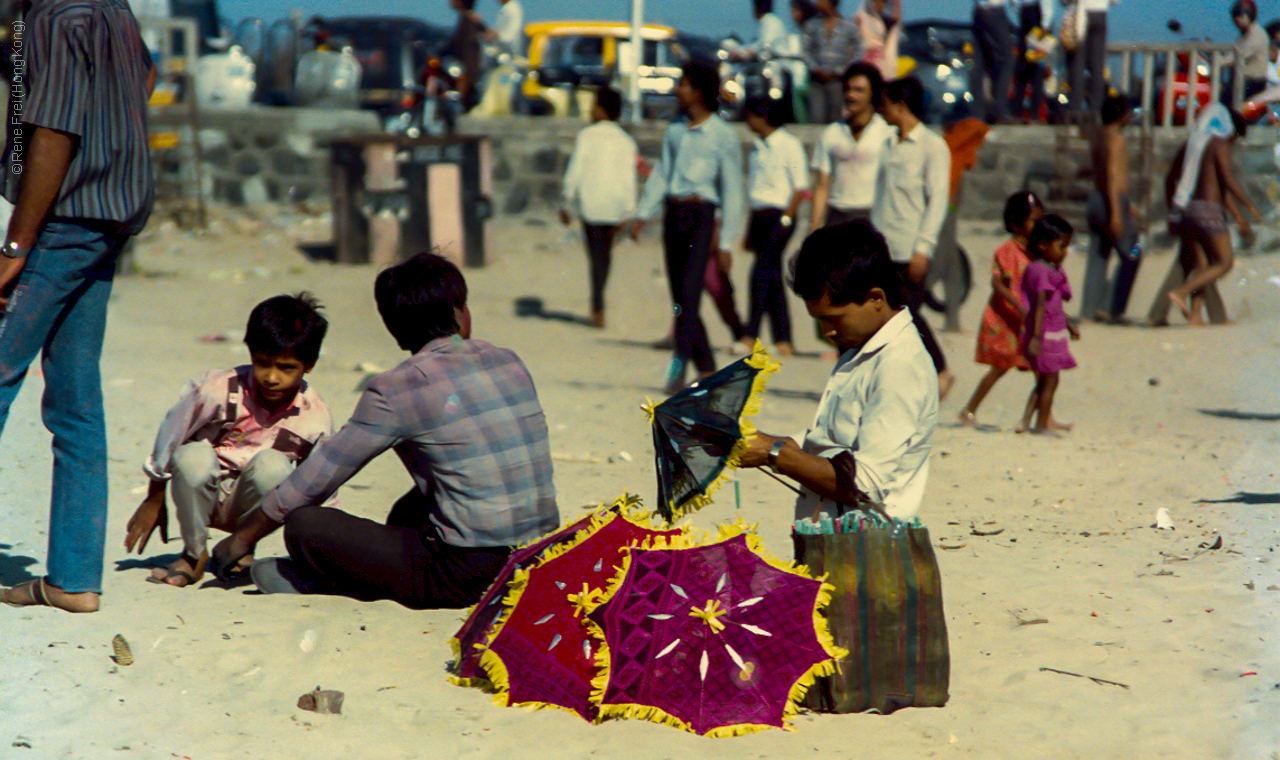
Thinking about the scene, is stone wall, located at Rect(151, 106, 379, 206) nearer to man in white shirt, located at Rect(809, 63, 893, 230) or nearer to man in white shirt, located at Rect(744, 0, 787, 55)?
man in white shirt, located at Rect(744, 0, 787, 55)

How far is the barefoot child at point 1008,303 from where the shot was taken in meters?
6.31

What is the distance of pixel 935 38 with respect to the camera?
57.5 feet

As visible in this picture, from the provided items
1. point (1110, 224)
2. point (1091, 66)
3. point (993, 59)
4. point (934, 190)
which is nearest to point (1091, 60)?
point (1091, 66)

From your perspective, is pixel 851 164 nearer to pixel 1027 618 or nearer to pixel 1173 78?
pixel 1027 618

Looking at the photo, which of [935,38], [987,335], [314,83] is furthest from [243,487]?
[935,38]

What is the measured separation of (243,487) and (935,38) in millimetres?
15495

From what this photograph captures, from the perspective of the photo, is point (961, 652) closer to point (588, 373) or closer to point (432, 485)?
point (432, 485)

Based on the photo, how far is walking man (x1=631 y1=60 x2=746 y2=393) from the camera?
7.04m

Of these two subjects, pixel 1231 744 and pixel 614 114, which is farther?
pixel 614 114

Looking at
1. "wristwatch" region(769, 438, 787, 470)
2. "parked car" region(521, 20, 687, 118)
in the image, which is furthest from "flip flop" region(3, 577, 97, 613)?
"parked car" region(521, 20, 687, 118)

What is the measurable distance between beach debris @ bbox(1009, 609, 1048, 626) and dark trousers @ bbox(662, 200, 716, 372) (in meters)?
3.55

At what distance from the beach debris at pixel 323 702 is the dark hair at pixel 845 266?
1.44m

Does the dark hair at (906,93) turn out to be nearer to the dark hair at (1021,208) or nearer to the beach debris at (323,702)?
the dark hair at (1021,208)

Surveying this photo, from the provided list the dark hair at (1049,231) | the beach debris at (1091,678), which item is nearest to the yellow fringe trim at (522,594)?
the beach debris at (1091,678)
